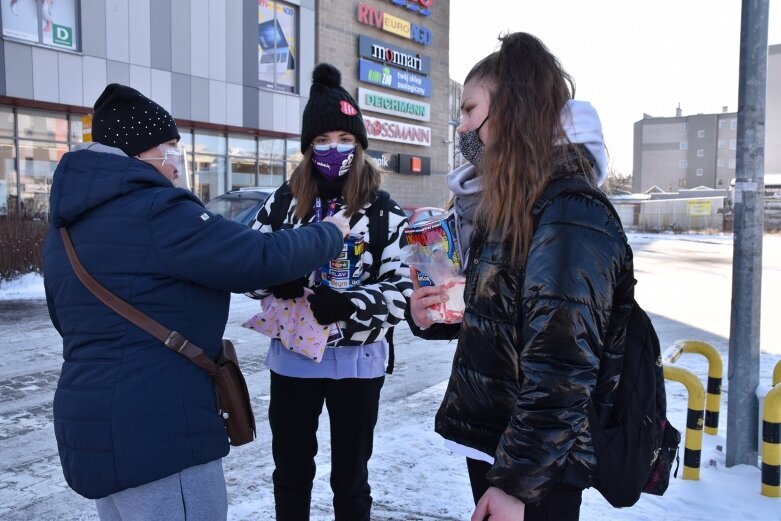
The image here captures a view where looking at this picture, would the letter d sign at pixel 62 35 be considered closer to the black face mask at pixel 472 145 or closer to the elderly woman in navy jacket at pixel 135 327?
the elderly woman in navy jacket at pixel 135 327

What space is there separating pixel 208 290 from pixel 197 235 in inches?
8.0

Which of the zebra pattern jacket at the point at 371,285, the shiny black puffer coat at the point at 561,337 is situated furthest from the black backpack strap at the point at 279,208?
the shiny black puffer coat at the point at 561,337

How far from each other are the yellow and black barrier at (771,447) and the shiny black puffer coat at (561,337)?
2.69m

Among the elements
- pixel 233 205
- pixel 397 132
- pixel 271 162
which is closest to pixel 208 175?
pixel 271 162

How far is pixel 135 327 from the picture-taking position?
1865mm

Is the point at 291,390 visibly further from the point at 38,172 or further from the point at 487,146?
the point at 38,172

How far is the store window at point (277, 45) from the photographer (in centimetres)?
2331

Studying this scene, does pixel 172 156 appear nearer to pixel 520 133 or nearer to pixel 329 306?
pixel 329 306

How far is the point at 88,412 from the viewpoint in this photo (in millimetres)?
1854

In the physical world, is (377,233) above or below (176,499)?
above

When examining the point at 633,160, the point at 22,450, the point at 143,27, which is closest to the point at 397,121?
the point at 143,27

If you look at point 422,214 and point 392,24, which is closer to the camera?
point 422,214

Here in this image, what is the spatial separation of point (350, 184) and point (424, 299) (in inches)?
41.9

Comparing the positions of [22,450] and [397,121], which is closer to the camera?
[22,450]
